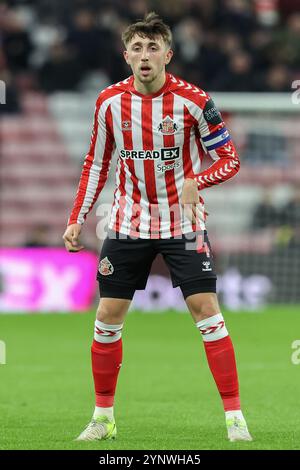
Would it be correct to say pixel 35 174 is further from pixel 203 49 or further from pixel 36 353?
pixel 36 353

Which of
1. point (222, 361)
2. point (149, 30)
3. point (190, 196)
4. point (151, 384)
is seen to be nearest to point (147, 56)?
point (149, 30)

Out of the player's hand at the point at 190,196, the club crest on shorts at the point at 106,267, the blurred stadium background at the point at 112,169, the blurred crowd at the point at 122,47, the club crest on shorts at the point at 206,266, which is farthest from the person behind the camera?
the blurred crowd at the point at 122,47

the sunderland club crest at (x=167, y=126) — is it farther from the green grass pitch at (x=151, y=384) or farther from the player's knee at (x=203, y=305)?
the green grass pitch at (x=151, y=384)

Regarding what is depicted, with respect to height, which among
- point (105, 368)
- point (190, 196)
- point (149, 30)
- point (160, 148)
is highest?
point (149, 30)

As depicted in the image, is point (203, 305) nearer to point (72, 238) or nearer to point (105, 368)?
point (105, 368)

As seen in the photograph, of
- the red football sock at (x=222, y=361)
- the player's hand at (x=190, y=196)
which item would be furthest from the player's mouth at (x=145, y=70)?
the red football sock at (x=222, y=361)

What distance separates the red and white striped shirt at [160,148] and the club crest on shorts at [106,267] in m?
0.19

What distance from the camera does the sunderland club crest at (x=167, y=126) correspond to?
648 centimetres

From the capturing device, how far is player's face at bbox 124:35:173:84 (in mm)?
6375

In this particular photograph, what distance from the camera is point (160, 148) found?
651 centimetres

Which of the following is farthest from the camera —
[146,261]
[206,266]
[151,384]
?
[151,384]

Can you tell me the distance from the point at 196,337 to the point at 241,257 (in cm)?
403

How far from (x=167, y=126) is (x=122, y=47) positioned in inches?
496
